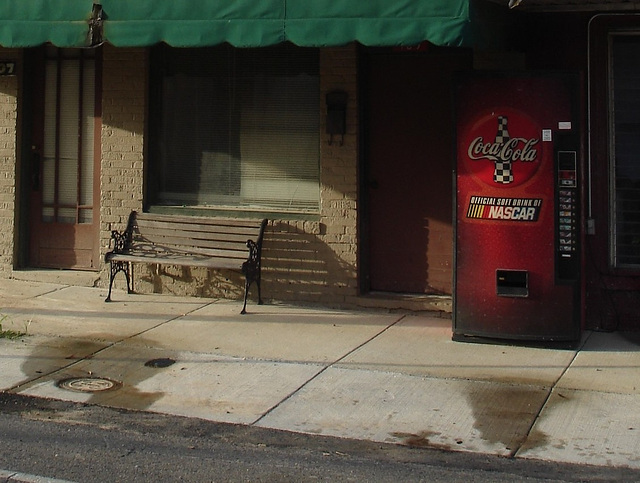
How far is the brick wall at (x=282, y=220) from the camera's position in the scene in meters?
9.14

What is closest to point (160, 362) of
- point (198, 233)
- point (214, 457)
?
point (214, 457)

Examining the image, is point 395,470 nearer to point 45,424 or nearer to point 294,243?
point 45,424

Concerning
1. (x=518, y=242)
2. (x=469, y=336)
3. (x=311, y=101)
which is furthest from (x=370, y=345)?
(x=311, y=101)

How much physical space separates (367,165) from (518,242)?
2044 millimetres

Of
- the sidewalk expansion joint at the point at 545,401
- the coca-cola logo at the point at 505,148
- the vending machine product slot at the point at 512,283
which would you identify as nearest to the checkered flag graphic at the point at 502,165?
the coca-cola logo at the point at 505,148

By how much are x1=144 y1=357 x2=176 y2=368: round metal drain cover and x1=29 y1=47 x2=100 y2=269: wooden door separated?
3.06 meters

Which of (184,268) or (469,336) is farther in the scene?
(184,268)

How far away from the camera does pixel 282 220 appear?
940 cm

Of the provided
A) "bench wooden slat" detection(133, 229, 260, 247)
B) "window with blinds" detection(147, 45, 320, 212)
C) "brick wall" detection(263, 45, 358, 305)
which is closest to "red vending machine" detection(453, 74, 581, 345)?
"brick wall" detection(263, 45, 358, 305)

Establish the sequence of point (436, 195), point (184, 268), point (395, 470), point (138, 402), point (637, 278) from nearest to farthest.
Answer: point (395, 470)
point (138, 402)
point (637, 278)
point (436, 195)
point (184, 268)

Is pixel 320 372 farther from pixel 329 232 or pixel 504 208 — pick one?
pixel 329 232

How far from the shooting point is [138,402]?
6.46 meters

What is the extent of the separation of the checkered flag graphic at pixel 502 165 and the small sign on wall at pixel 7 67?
17.6 ft

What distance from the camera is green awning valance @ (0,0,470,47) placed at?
748cm
